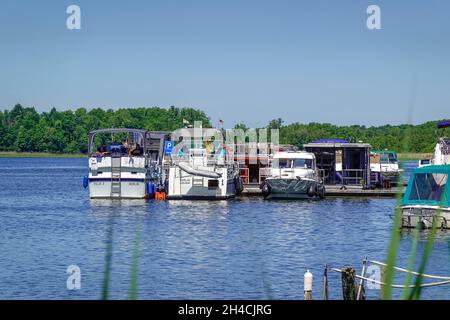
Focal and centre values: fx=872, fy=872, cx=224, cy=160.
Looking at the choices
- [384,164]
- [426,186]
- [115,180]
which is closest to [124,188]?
[115,180]

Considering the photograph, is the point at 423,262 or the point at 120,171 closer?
the point at 423,262

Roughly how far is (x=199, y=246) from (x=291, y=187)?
930 inches

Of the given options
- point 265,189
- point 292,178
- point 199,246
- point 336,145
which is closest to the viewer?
point 199,246

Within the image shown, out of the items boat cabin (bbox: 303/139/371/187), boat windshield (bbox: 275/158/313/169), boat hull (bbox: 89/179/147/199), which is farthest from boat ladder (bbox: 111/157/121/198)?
boat cabin (bbox: 303/139/371/187)

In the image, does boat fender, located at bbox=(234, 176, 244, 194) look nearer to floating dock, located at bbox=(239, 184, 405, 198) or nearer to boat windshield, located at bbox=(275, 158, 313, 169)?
floating dock, located at bbox=(239, 184, 405, 198)

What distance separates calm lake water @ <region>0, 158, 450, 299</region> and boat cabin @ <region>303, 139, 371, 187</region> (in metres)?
3.84

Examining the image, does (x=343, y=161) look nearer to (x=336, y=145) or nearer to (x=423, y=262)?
(x=336, y=145)

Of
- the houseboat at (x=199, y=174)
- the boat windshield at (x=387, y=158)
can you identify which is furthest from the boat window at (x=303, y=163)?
the boat windshield at (x=387, y=158)

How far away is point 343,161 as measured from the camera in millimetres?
70562

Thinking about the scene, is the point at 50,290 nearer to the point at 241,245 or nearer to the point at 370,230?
the point at 241,245

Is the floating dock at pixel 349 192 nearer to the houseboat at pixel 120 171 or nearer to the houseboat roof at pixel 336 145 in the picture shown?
the houseboat roof at pixel 336 145

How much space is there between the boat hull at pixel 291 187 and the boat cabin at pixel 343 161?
19.9ft

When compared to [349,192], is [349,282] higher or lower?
higher
